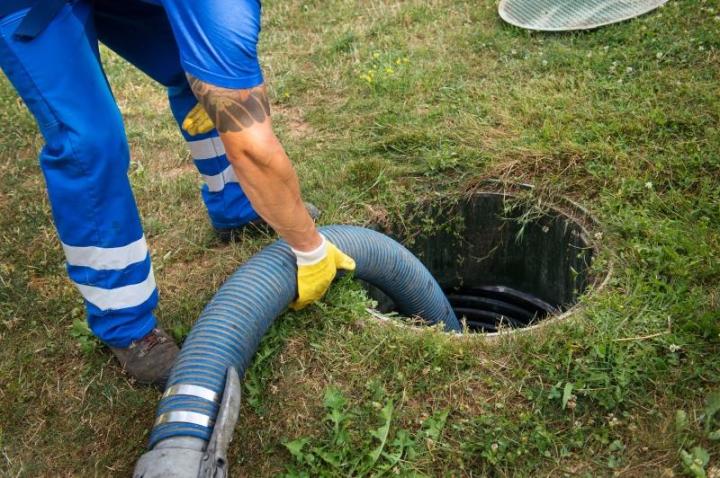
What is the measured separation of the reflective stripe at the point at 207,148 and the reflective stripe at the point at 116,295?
772 millimetres

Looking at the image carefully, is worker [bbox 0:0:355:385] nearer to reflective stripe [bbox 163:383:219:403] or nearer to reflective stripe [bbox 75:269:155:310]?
reflective stripe [bbox 75:269:155:310]

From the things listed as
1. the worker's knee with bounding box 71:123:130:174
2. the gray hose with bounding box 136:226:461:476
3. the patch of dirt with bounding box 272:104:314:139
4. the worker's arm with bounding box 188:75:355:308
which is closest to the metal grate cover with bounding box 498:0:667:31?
the patch of dirt with bounding box 272:104:314:139

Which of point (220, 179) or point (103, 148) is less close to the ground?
point (103, 148)

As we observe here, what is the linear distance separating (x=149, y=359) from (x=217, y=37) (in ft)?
4.47

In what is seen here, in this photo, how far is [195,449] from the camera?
1997mm

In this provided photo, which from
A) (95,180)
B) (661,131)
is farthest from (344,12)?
(95,180)

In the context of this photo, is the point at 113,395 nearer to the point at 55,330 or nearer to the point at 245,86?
the point at 55,330

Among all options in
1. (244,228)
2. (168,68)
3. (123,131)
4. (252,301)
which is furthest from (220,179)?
(252,301)

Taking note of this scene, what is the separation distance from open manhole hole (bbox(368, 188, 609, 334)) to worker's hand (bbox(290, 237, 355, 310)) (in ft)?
2.71

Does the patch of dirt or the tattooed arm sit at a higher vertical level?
the tattooed arm

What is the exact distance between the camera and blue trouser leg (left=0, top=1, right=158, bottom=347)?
7.39ft

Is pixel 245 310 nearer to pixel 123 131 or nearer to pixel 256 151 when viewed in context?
pixel 256 151

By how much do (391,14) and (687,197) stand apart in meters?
3.05

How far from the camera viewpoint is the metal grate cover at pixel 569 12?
4641 millimetres
